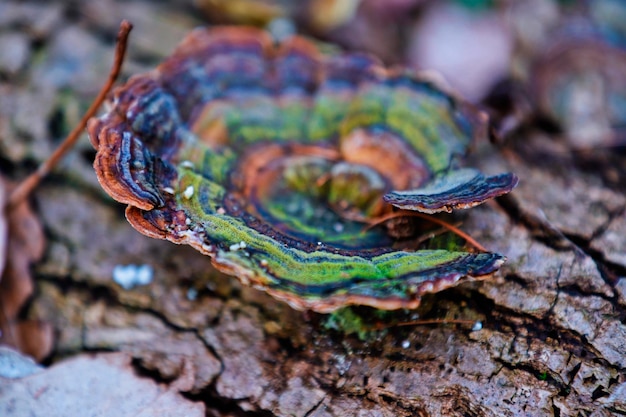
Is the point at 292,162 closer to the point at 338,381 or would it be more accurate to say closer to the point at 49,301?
the point at 338,381

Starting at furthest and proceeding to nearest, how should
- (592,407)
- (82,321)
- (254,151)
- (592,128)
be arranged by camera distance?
(592,128), (254,151), (82,321), (592,407)

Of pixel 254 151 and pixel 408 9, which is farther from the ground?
pixel 408 9

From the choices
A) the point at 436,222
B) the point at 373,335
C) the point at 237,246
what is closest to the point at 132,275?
the point at 237,246

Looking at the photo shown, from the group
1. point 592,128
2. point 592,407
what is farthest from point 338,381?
point 592,128

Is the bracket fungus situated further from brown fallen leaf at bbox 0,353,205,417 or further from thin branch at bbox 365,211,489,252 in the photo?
brown fallen leaf at bbox 0,353,205,417

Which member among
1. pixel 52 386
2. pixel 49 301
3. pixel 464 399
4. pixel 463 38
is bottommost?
pixel 52 386

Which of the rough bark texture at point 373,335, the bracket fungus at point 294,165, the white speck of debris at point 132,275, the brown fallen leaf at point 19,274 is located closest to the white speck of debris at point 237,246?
the bracket fungus at point 294,165

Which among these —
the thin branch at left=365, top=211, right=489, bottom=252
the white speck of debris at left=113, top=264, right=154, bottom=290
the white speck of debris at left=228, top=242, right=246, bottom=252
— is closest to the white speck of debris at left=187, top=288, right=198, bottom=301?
the white speck of debris at left=113, top=264, right=154, bottom=290

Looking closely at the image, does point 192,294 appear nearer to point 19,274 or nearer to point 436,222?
point 19,274
